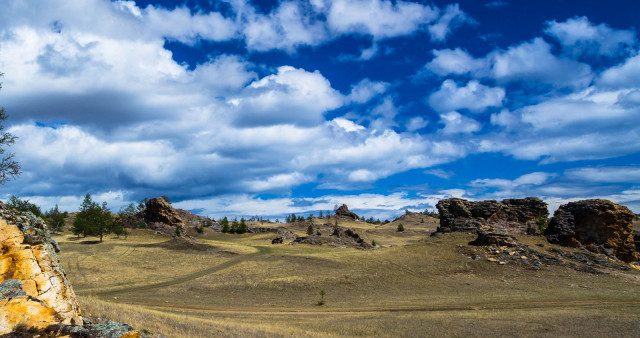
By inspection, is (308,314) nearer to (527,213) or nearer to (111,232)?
(527,213)

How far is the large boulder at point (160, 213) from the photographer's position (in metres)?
123

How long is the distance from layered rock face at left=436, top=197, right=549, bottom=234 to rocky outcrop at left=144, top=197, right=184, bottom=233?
9041cm

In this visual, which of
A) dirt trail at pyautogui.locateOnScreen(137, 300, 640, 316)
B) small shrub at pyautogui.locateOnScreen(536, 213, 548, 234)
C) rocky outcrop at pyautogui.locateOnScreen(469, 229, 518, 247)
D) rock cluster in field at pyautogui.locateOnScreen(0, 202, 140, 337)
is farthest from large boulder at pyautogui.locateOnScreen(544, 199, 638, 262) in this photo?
rock cluster in field at pyautogui.locateOnScreen(0, 202, 140, 337)

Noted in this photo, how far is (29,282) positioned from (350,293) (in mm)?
40211

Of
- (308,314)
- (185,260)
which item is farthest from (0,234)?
(185,260)

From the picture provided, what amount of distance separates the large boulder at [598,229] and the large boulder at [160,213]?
365 ft

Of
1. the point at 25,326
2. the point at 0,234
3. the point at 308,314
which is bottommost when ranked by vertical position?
the point at 308,314

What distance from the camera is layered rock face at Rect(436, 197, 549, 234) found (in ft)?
243

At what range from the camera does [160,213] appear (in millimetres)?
123125

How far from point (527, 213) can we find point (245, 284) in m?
62.7

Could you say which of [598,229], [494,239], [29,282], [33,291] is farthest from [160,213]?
[33,291]

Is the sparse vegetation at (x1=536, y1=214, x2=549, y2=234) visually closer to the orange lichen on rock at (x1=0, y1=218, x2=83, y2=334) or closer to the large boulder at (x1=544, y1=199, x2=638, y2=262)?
the large boulder at (x1=544, y1=199, x2=638, y2=262)

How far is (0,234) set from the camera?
9938 mm

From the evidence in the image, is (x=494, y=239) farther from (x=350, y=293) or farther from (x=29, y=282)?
(x=29, y=282)
